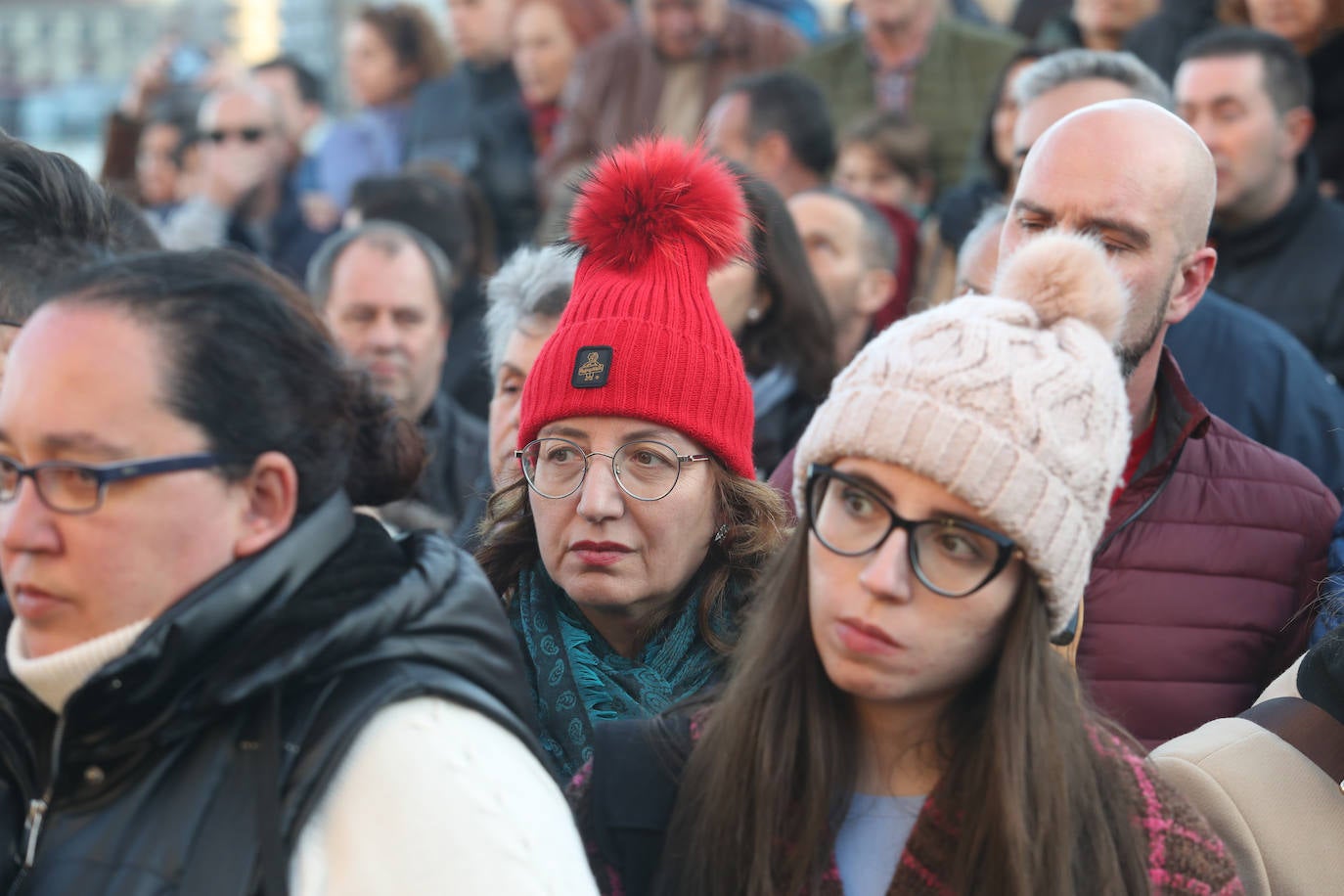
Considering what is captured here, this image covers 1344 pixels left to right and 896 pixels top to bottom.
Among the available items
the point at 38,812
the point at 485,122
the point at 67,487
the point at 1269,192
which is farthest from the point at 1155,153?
the point at 485,122

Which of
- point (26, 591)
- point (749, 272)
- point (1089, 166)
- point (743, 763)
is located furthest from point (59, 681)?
point (749, 272)

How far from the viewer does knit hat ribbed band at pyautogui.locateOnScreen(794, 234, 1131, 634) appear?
2252 millimetres

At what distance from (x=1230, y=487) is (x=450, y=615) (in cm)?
197

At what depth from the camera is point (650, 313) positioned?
10.8 feet

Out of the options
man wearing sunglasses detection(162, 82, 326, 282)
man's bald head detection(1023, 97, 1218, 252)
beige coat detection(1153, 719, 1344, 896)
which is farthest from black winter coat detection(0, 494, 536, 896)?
man wearing sunglasses detection(162, 82, 326, 282)

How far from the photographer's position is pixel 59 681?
205 centimetres

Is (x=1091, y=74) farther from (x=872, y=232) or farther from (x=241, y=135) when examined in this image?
(x=241, y=135)

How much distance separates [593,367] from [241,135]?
547cm

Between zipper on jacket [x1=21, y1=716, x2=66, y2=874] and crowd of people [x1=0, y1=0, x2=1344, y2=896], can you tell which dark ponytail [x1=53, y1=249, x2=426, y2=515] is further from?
zipper on jacket [x1=21, y1=716, x2=66, y2=874]

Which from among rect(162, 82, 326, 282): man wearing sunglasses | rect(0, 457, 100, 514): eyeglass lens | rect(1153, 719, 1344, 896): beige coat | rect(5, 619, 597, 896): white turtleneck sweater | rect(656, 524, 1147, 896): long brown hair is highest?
rect(0, 457, 100, 514): eyeglass lens

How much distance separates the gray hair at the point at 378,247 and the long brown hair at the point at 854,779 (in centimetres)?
363

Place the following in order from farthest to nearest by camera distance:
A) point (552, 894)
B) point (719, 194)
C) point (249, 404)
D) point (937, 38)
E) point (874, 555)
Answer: point (937, 38) → point (719, 194) → point (874, 555) → point (249, 404) → point (552, 894)

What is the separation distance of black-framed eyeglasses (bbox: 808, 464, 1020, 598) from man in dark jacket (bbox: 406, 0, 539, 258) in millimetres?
5959

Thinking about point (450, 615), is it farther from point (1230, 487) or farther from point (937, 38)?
point (937, 38)
